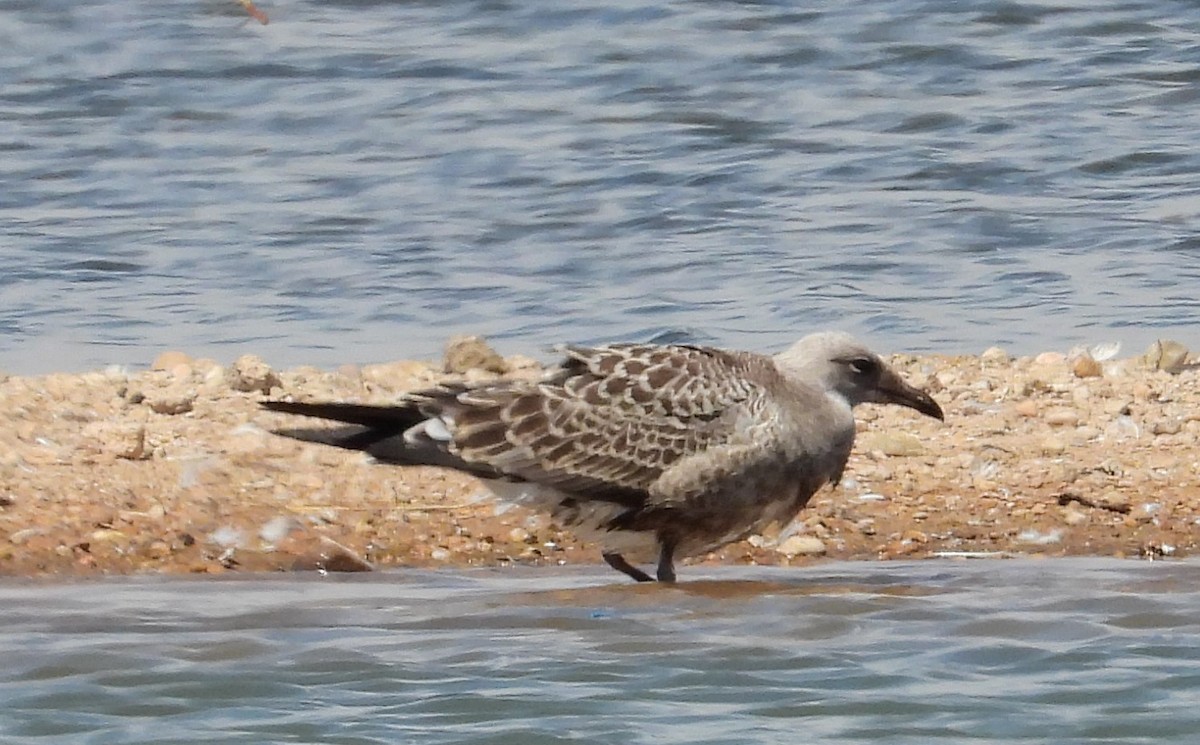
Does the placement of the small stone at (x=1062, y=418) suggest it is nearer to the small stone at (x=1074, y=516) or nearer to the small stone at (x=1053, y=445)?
the small stone at (x=1053, y=445)

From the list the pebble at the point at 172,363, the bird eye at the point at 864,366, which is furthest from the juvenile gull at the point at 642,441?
the pebble at the point at 172,363

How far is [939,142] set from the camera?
16.1m

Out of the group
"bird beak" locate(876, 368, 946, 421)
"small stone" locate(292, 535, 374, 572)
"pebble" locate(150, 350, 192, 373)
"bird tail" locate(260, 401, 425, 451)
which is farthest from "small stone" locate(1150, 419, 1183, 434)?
"pebble" locate(150, 350, 192, 373)

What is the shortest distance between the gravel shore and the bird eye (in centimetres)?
54

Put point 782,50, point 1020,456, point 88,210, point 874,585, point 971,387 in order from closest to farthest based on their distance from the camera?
1. point 874,585
2. point 1020,456
3. point 971,387
4. point 88,210
5. point 782,50

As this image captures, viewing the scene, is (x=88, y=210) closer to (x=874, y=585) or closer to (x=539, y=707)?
(x=874, y=585)

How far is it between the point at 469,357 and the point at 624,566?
106 inches

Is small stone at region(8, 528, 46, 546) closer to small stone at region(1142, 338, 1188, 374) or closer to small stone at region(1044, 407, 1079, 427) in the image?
small stone at region(1044, 407, 1079, 427)

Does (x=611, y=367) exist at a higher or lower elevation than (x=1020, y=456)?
higher

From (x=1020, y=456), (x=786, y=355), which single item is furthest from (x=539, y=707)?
(x=1020, y=456)

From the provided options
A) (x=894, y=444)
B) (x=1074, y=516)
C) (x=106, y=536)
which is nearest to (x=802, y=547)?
(x=1074, y=516)

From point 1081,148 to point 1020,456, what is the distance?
607 centimetres

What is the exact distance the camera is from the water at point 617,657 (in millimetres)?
6742

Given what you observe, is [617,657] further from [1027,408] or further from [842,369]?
[1027,408]
